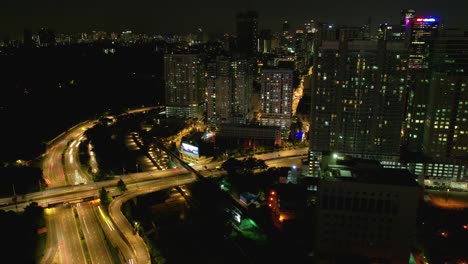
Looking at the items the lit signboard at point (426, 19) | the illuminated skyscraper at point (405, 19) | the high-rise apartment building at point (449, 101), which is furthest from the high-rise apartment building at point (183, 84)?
the high-rise apartment building at point (449, 101)

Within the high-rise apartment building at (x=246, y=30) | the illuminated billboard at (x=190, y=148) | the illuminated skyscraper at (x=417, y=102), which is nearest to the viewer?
the illuminated skyscraper at (x=417, y=102)

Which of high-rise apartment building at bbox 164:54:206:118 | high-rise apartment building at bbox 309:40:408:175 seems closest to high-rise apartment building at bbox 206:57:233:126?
high-rise apartment building at bbox 164:54:206:118

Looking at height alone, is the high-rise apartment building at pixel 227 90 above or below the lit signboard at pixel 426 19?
below

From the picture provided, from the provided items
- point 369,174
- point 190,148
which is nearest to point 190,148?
point 190,148

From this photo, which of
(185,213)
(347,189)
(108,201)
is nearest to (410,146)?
(347,189)

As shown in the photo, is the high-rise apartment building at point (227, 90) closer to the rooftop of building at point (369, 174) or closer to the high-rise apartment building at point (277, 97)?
the high-rise apartment building at point (277, 97)

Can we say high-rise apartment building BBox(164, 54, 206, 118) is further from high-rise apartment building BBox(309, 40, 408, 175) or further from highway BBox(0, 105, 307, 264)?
high-rise apartment building BBox(309, 40, 408, 175)
